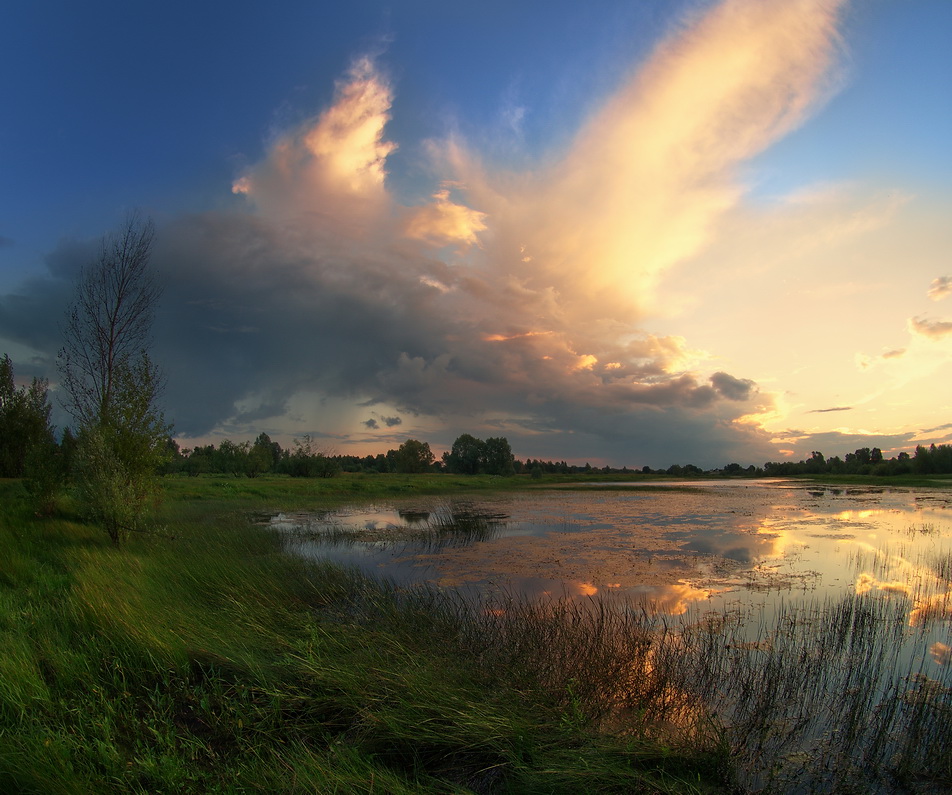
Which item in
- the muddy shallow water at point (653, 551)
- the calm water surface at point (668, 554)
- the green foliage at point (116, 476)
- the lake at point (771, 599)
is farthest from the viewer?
the green foliage at point (116, 476)

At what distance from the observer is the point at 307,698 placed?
16.0ft

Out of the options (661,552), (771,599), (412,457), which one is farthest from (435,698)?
(412,457)

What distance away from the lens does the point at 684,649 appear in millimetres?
6852

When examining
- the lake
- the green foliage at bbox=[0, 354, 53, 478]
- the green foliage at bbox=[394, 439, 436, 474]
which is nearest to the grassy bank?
the lake

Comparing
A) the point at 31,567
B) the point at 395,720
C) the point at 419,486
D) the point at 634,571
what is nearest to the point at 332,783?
the point at 395,720

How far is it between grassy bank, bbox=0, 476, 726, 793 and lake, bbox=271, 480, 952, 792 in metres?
1.21

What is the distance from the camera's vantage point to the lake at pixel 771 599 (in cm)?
490

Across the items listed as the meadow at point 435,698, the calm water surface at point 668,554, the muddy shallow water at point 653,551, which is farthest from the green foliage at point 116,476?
the calm water surface at point 668,554

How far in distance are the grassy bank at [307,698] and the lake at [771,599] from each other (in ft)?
3.96

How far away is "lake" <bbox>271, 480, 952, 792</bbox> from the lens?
4.90 metres

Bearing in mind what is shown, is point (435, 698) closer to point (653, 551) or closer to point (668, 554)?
A: point (668, 554)

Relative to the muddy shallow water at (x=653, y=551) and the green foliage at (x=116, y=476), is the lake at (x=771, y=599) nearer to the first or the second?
the muddy shallow water at (x=653, y=551)

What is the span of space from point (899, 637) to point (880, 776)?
15.7 feet

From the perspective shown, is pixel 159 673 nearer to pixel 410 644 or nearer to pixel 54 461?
pixel 410 644
